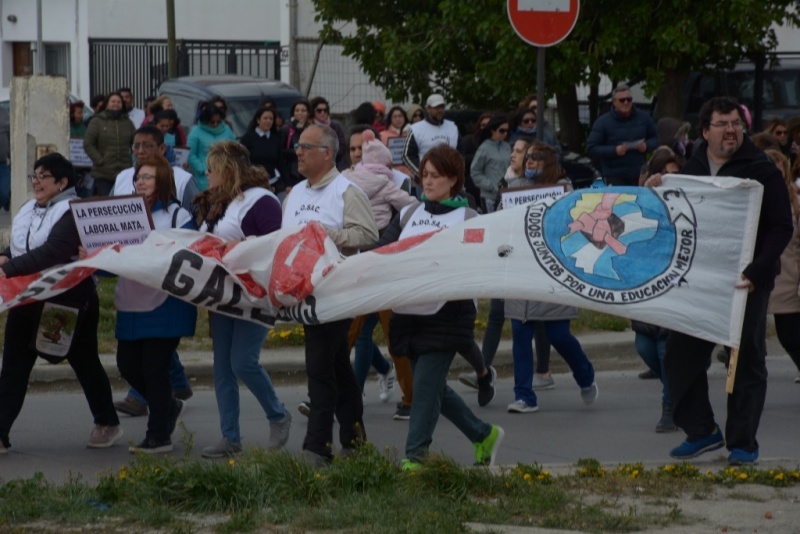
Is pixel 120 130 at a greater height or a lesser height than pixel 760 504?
greater

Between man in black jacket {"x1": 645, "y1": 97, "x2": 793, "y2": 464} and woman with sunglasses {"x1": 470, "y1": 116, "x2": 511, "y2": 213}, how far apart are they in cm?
618

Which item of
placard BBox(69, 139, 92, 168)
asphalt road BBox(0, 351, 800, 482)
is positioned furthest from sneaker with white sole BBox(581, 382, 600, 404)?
placard BBox(69, 139, 92, 168)

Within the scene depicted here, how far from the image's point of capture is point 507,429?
900 cm

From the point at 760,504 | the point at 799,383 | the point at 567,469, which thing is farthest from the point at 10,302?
the point at 799,383

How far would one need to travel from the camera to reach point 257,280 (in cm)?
763

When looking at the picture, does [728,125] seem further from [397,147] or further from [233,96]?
[233,96]

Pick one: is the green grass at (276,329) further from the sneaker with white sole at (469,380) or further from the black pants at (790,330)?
the black pants at (790,330)

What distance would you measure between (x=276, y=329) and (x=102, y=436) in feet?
12.1

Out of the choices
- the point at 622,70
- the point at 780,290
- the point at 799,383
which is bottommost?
the point at 799,383

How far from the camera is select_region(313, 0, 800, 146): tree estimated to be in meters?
18.9

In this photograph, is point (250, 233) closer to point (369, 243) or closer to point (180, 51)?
point (369, 243)

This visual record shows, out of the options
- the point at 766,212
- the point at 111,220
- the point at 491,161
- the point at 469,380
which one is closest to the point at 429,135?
the point at 491,161

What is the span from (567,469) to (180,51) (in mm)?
26667

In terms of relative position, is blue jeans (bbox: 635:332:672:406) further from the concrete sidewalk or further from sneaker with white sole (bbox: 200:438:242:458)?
sneaker with white sole (bbox: 200:438:242:458)
